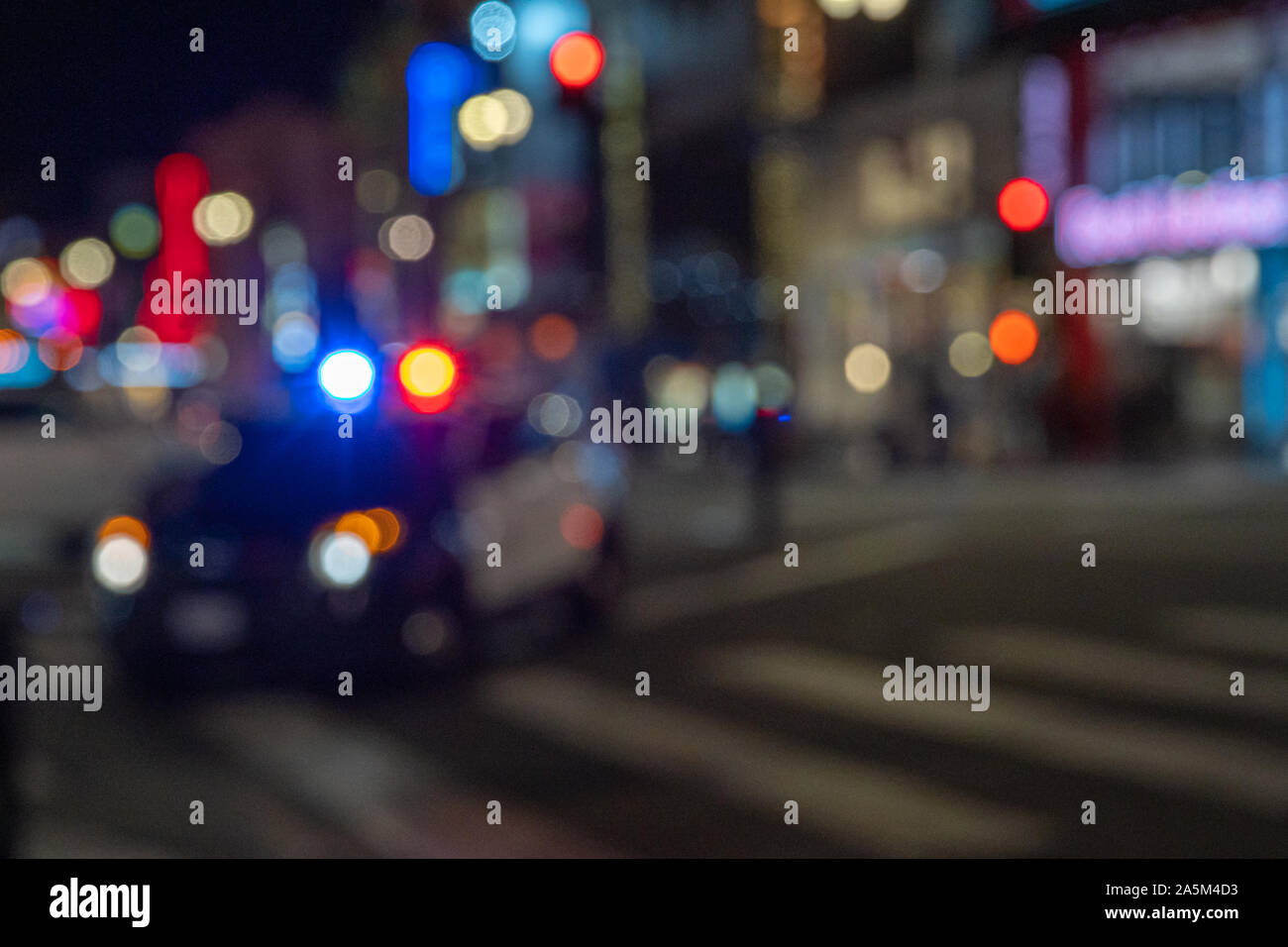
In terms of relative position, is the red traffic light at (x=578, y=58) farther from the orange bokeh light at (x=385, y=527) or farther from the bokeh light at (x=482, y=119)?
the orange bokeh light at (x=385, y=527)

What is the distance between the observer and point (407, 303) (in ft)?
54.8

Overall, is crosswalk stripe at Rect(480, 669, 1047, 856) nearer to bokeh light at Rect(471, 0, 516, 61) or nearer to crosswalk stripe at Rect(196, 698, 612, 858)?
crosswalk stripe at Rect(196, 698, 612, 858)

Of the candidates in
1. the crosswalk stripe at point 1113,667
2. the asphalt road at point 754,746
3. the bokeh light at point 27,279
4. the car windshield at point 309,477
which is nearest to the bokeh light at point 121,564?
the car windshield at point 309,477

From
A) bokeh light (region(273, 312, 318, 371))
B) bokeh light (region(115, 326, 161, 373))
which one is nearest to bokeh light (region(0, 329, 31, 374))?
bokeh light (region(115, 326, 161, 373))

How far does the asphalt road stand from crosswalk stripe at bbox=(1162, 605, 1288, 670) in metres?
0.03

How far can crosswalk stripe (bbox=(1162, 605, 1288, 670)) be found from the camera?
848 centimetres

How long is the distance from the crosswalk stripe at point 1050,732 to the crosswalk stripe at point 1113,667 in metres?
0.53

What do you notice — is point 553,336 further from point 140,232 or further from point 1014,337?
point 140,232

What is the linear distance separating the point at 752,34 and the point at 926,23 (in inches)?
699

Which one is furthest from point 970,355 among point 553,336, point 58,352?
point 553,336

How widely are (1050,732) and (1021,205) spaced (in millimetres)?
7805

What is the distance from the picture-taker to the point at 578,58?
7.25m
